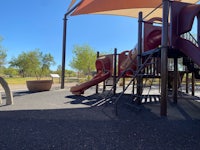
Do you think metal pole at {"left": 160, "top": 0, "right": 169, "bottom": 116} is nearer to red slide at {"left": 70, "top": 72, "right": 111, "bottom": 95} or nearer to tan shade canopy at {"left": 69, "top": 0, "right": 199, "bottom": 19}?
red slide at {"left": 70, "top": 72, "right": 111, "bottom": 95}

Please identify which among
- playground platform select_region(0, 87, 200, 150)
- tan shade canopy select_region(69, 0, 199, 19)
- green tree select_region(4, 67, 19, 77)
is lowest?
playground platform select_region(0, 87, 200, 150)

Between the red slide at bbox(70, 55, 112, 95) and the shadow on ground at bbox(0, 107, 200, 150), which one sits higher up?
the red slide at bbox(70, 55, 112, 95)

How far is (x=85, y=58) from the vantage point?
101 feet

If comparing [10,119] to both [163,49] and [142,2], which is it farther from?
[142,2]

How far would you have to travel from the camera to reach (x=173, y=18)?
17.4 ft

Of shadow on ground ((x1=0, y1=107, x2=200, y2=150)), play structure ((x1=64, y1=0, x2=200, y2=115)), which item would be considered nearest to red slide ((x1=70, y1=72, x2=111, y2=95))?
play structure ((x1=64, y1=0, x2=200, y2=115))

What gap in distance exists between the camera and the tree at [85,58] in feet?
99.9

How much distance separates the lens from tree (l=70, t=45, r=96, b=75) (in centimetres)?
3045

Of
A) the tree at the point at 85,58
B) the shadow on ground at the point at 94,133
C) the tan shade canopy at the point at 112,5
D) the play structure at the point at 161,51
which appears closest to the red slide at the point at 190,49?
the play structure at the point at 161,51

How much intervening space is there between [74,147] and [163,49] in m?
3.69

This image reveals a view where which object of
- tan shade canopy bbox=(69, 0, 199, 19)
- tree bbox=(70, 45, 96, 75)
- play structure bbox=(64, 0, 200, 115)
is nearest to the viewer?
play structure bbox=(64, 0, 200, 115)

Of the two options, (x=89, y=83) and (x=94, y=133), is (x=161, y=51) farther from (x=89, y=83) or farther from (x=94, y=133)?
(x=89, y=83)

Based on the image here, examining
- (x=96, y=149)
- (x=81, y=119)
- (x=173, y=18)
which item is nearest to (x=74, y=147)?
(x=96, y=149)

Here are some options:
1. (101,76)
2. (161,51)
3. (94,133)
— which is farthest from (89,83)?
(94,133)
